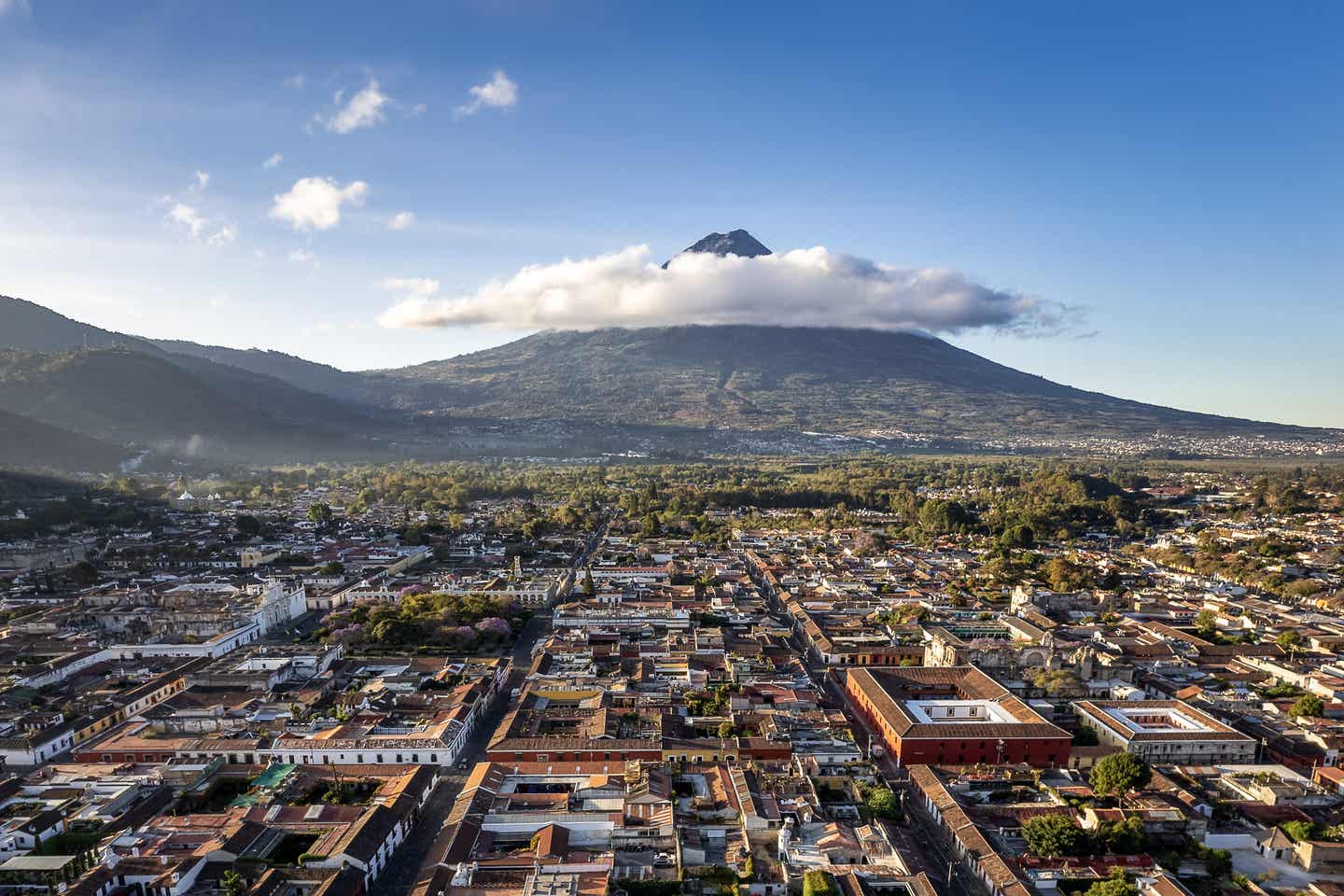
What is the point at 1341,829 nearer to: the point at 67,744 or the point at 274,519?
the point at 67,744

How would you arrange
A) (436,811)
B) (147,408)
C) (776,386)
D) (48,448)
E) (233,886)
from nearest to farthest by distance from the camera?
(233,886), (436,811), (48,448), (147,408), (776,386)

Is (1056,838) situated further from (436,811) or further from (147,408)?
(147,408)

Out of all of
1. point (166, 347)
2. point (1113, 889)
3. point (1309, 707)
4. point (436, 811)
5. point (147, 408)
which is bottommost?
point (436, 811)

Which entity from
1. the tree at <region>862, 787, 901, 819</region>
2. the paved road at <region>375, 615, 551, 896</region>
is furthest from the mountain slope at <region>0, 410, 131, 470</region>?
the tree at <region>862, 787, 901, 819</region>

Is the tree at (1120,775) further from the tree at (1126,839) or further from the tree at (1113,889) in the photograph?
the tree at (1113,889)

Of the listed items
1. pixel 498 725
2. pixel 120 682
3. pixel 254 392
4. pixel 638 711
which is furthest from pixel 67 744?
pixel 254 392

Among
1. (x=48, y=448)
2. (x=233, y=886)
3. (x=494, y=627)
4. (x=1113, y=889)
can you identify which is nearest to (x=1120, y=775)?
(x=1113, y=889)
